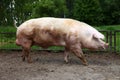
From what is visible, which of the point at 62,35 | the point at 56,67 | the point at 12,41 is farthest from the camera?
the point at 12,41

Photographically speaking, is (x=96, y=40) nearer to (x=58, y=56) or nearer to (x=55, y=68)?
(x=55, y=68)

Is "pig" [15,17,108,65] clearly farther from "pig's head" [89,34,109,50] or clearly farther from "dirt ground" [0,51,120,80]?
"dirt ground" [0,51,120,80]

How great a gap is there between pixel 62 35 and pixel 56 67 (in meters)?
1.01

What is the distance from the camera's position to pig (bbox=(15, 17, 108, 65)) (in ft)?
34.5

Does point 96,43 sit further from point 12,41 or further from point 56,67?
point 12,41

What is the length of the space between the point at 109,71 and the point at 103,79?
1.20 meters

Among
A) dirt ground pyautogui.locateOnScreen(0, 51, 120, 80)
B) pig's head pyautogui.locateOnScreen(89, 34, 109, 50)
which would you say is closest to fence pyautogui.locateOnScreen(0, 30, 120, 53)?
dirt ground pyautogui.locateOnScreen(0, 51, 120, 80)

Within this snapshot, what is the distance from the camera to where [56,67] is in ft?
33.3

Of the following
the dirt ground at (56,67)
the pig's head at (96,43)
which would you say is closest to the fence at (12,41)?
the dirt ground at (56,67)

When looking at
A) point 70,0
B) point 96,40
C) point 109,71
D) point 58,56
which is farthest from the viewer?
point 70,0

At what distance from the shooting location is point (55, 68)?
32.7 ft

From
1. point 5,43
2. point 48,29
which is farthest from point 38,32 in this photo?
point 5,43

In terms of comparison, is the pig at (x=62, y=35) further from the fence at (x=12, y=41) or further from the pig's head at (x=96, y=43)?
the fence at (x=12, y=41)

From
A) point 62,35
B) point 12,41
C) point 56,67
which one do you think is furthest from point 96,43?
point 12,41
